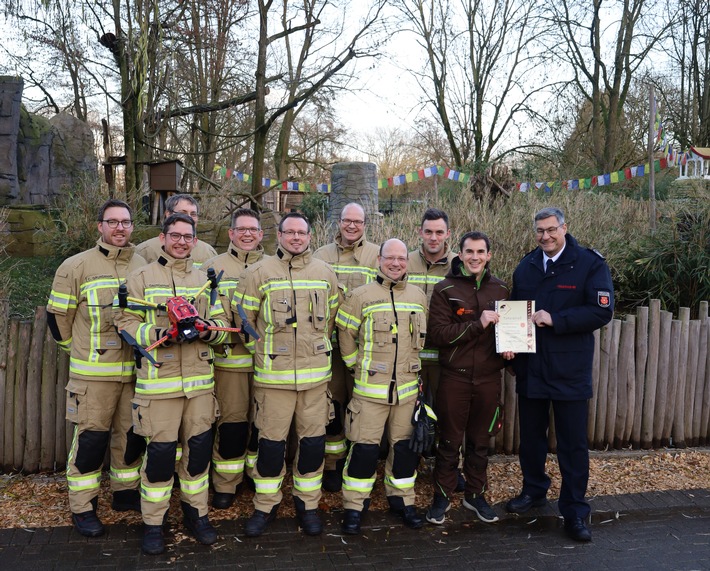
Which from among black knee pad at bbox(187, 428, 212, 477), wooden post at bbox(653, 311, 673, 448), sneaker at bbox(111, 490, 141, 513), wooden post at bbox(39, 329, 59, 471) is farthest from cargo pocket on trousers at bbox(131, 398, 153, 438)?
wooden post at bbox(653, 311, 673, 448)

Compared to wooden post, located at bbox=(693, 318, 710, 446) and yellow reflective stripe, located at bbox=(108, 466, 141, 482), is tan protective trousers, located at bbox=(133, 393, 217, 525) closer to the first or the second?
yellow reflective stripe, located at bbox=(108, 466, 141, 482)

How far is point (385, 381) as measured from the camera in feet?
14.5

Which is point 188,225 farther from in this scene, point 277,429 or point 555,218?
point 555,218

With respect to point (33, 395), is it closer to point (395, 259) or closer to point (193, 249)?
→ point (193, 249)

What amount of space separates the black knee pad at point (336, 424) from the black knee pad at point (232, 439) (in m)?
0.73

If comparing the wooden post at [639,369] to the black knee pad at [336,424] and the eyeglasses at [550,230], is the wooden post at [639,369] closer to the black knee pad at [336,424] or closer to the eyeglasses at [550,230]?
the eyeglasses at [550,230]

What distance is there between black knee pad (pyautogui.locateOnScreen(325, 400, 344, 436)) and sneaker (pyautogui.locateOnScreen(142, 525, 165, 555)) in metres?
1.57

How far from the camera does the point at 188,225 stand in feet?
13.8

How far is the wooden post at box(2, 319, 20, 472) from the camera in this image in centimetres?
513

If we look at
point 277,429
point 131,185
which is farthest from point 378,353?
point 131,185

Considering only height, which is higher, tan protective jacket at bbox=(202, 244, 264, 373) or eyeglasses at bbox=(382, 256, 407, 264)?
eyeglasses at bbox=(382, 256, 407, 264)

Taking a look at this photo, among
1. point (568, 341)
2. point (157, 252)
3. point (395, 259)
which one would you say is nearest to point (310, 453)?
point (395, 259)

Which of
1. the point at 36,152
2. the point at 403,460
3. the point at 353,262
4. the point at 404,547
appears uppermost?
the point at 36,152

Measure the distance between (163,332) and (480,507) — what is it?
2766 mm
